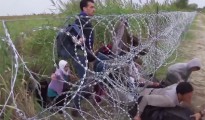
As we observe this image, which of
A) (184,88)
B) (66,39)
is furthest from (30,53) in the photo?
(184,88)

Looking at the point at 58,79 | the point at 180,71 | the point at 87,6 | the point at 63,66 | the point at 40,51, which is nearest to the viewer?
the point at 63,66

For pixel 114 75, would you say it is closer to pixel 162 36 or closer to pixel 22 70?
pixel 22 70

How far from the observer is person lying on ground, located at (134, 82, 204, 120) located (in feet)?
14.7

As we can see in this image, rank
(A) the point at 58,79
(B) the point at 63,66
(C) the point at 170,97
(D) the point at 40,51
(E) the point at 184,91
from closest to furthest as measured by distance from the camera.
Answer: (E) the point at 184,91 → (C) the point at 170,97 → (B) the point at 63,66 → (A) the point at 58,79 → (D) the point at 40,51

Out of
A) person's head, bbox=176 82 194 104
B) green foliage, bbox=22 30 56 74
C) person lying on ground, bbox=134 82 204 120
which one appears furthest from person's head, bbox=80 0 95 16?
person's head, bbox=176 82 194 104

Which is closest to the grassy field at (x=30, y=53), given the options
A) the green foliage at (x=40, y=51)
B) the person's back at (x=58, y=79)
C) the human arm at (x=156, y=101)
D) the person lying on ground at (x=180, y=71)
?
the green foliage at (x=40, y=51)

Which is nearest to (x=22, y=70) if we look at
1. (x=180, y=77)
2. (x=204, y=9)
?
(x=180, y=77)

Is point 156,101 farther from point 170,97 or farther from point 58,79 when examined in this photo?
point 58,79

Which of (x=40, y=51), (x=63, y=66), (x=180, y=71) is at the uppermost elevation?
(x=63, y=66)

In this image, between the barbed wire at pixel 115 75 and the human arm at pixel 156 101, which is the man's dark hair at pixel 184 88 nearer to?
the human arm at pixel 156 101

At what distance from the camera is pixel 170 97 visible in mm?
4629

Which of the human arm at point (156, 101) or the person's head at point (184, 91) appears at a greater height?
the person's head at point (184, 91)

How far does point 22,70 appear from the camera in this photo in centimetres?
488

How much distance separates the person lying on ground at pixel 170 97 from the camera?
4484 mm
